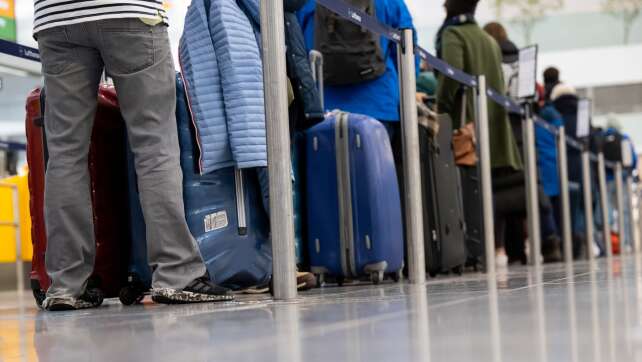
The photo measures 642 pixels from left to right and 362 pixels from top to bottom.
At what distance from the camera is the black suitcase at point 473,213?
575 centimetres

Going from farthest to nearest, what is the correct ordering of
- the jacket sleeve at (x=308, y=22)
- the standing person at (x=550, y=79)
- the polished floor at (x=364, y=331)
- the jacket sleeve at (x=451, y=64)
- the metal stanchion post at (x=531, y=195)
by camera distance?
1. the standing person at (x=550, y=79)
2. the metal stanchion post at (x=531, y=195)
3. the jacket sleeve at (x=451, y=64)
4. the jacket sleeve at (x=308, y=22)
5. the polished floor at (x=364, y=331)

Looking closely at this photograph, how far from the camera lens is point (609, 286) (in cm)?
287

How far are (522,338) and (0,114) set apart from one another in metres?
13.3

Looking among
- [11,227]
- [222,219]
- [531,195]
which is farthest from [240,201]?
[11,227]

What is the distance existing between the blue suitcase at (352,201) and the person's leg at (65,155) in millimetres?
1284

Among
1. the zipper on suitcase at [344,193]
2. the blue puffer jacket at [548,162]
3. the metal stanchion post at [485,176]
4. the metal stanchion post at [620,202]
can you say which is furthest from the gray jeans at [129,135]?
the metal stanchion post at [620,202]

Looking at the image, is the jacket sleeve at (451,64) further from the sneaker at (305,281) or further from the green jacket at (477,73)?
the sneaker at (305,281)

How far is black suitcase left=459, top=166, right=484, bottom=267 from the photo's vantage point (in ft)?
18.9

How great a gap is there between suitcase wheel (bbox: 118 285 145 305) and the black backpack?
1.72 metres

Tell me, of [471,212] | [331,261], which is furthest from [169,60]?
[471,212]

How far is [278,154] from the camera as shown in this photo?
2949mm

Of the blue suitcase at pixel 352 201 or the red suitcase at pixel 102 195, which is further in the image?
the blue suitcase at pixel 352 201

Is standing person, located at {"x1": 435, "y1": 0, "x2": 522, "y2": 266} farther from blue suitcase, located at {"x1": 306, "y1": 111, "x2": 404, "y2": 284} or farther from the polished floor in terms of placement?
the polished floor

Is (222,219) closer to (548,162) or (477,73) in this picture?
(477,73)
